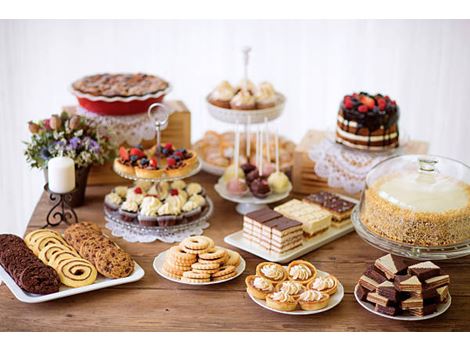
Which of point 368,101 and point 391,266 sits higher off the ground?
point 368,101

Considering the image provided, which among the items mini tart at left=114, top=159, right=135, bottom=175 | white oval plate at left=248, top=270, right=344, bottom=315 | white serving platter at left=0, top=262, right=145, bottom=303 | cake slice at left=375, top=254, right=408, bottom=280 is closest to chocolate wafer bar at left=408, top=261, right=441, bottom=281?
cake slice at left=375, top=254, right=408, bottom=280

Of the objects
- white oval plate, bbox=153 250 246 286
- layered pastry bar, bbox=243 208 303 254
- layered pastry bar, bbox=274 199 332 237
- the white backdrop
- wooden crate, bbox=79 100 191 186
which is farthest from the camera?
the white backdrop

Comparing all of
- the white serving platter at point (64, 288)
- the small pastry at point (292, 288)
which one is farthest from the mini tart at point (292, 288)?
the white serving platter at point (64, 288)

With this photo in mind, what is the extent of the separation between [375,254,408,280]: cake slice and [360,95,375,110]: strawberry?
92 cm

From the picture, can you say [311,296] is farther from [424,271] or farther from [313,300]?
[424,271]

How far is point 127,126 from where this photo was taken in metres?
3.45

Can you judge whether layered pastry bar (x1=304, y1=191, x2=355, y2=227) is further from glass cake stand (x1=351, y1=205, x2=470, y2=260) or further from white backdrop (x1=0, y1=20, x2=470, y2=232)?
white backdrop (x1=0, y1=20, x2=470, y2=232)

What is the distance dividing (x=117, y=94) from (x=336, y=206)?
44.2 inches

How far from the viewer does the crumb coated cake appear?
270 cm

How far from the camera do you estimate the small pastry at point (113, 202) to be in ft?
10.3

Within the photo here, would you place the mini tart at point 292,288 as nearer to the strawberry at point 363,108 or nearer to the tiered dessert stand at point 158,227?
the tiered dessert stand at point 158,227

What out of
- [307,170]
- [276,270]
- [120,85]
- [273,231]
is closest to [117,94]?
[120,85]

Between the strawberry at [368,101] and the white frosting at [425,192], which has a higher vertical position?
the strawberry at [368,101]

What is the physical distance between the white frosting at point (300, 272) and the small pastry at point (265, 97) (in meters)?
1.04
